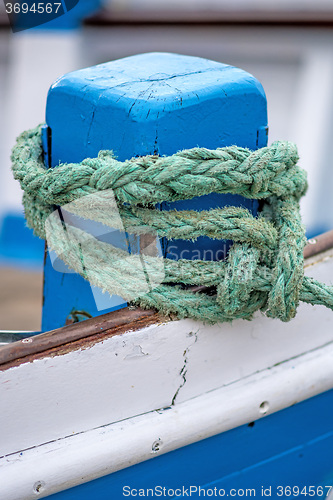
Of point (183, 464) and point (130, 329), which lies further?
point (183, 464)

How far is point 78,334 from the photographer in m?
0.93

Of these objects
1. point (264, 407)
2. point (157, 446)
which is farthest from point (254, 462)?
point (157, 446)

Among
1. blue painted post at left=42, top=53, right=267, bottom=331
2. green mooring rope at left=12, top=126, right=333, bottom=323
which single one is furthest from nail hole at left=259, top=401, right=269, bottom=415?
blue painted post at left=42, top=53, right=267, bottom=331

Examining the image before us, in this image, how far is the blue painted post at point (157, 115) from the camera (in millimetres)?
935

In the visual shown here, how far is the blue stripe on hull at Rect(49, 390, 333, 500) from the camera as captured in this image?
1018 mm

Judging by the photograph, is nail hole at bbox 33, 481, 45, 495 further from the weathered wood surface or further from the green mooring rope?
the green mooring rope

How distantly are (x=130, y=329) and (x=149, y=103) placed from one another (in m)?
0.38

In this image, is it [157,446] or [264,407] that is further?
[264,407]

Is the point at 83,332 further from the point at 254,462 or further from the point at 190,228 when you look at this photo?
the point at 254,462

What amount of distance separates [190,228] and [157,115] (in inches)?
7.6

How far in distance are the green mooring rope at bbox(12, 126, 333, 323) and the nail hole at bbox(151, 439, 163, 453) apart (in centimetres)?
23

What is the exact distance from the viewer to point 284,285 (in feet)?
3.15

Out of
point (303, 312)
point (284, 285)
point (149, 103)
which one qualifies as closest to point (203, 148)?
point (149, 103)

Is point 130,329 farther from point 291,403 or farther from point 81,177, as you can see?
point 291,403
